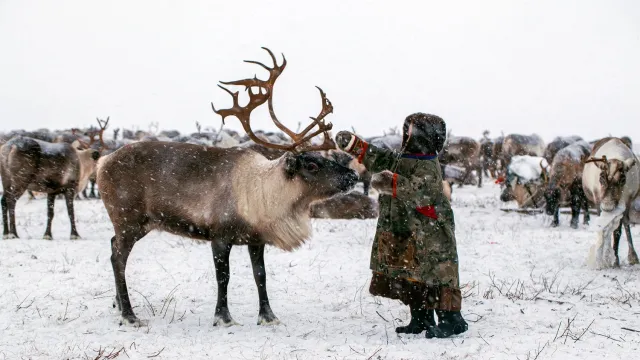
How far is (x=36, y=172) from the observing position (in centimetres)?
1002

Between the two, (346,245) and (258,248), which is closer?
(258,248)

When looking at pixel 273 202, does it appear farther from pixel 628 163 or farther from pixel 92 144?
pixel 92 144

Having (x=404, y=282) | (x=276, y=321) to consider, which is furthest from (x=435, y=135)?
(x=276, y=321)

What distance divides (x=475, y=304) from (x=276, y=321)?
6.48 ft

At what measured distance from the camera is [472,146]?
27.2 meters

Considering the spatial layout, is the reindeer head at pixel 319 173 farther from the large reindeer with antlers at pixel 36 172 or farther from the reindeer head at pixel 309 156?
the large reindeer with antlers at pixel 36 172

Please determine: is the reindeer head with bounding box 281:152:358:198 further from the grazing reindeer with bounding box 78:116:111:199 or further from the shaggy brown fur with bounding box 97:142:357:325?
the grazing reindeer with bounding box 78:116:111:199

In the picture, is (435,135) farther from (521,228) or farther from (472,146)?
(472,146)

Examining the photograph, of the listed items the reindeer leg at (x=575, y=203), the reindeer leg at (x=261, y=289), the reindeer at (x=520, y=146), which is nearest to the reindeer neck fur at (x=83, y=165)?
the reindeer leg at (x=261, y=289)

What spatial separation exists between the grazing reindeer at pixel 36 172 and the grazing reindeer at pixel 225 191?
4.98 meters

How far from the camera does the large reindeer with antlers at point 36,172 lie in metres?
9.89

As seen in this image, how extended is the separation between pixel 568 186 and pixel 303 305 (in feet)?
27.7

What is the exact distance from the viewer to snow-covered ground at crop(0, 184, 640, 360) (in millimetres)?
4340

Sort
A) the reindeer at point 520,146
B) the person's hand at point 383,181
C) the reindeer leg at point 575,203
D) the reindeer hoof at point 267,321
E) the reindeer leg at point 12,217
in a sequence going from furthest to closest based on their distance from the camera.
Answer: the reindeer at point 520,146 < the reindeer leg at point 575,203 < the reindeer leg at point 12,217 < the reindeer hoof at point 267,321 < the person's hand at point 383,181
